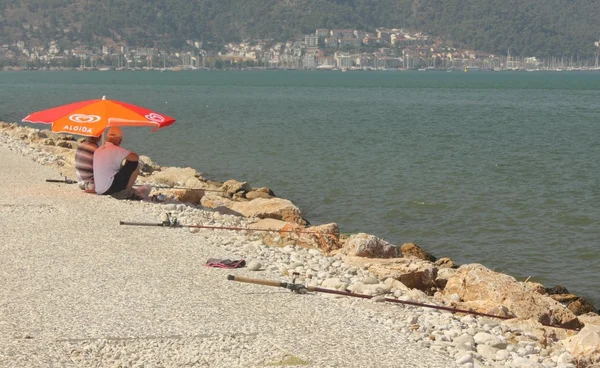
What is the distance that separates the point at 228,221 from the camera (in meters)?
14.7

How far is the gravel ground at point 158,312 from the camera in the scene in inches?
306

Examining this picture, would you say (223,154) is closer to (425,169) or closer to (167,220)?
(425,169)

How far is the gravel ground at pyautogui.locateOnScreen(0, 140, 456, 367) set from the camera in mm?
7781

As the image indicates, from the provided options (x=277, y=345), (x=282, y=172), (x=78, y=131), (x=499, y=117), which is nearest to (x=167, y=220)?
(x=78, y=131)

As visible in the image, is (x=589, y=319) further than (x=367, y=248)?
No

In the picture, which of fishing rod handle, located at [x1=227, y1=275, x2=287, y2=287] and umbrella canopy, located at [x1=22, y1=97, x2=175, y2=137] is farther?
umbrella canopy, located at [x1=22, y1=97, x2=175, y2=137]

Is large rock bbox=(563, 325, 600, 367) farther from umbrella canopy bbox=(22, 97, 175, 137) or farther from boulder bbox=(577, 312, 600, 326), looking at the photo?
umbrella canopy bbox=(22, 97, 175, 137)

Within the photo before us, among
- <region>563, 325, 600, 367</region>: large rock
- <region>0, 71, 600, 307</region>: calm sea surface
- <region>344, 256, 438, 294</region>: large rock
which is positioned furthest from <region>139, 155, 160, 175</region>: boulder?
<region>563, 325, 600, 367</region>: large rock

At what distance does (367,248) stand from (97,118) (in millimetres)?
5278

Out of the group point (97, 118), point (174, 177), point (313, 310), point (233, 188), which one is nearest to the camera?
point (313, 310)

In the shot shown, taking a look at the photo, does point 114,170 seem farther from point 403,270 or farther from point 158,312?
point 158,312

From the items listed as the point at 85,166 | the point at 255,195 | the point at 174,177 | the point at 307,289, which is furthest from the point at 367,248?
the point at 174,177

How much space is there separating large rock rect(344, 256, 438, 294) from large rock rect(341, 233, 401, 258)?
0.27 meters

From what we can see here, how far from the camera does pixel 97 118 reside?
15.3 m
